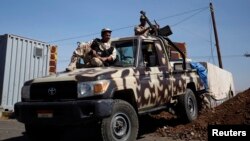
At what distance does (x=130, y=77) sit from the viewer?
5.74 m

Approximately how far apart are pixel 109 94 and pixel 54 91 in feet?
2.99

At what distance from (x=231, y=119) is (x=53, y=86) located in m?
4.26

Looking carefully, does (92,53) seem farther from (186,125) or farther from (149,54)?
(186,125)

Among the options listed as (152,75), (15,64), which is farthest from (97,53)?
(15,64)

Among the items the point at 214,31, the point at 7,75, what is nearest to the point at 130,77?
the point at 7,75

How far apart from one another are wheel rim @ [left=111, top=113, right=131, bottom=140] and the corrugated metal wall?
7901mm

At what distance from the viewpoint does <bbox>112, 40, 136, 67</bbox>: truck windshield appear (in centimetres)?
620

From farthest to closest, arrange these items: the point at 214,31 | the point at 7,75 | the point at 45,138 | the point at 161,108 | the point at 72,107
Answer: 1. the point at 214,31
2. the point at 7,75
3. the point at 161,108
4. the point at 45,138
5. the point at 72,107

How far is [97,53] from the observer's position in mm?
6410

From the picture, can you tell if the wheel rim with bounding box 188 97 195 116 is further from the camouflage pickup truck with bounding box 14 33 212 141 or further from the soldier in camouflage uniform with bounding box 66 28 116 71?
the soldier in camouflage uniform with bounding box 66 28 116 71

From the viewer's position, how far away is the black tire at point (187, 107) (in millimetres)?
7398

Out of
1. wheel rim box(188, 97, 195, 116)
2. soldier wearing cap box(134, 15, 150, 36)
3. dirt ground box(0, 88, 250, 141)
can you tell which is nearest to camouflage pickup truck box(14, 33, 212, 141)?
dirt ground box(0, 88, 250, 141)

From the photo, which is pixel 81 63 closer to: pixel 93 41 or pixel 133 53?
pixel 93 41

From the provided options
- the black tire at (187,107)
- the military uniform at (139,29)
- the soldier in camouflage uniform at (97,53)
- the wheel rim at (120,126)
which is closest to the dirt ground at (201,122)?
the black tire at (187,107)
